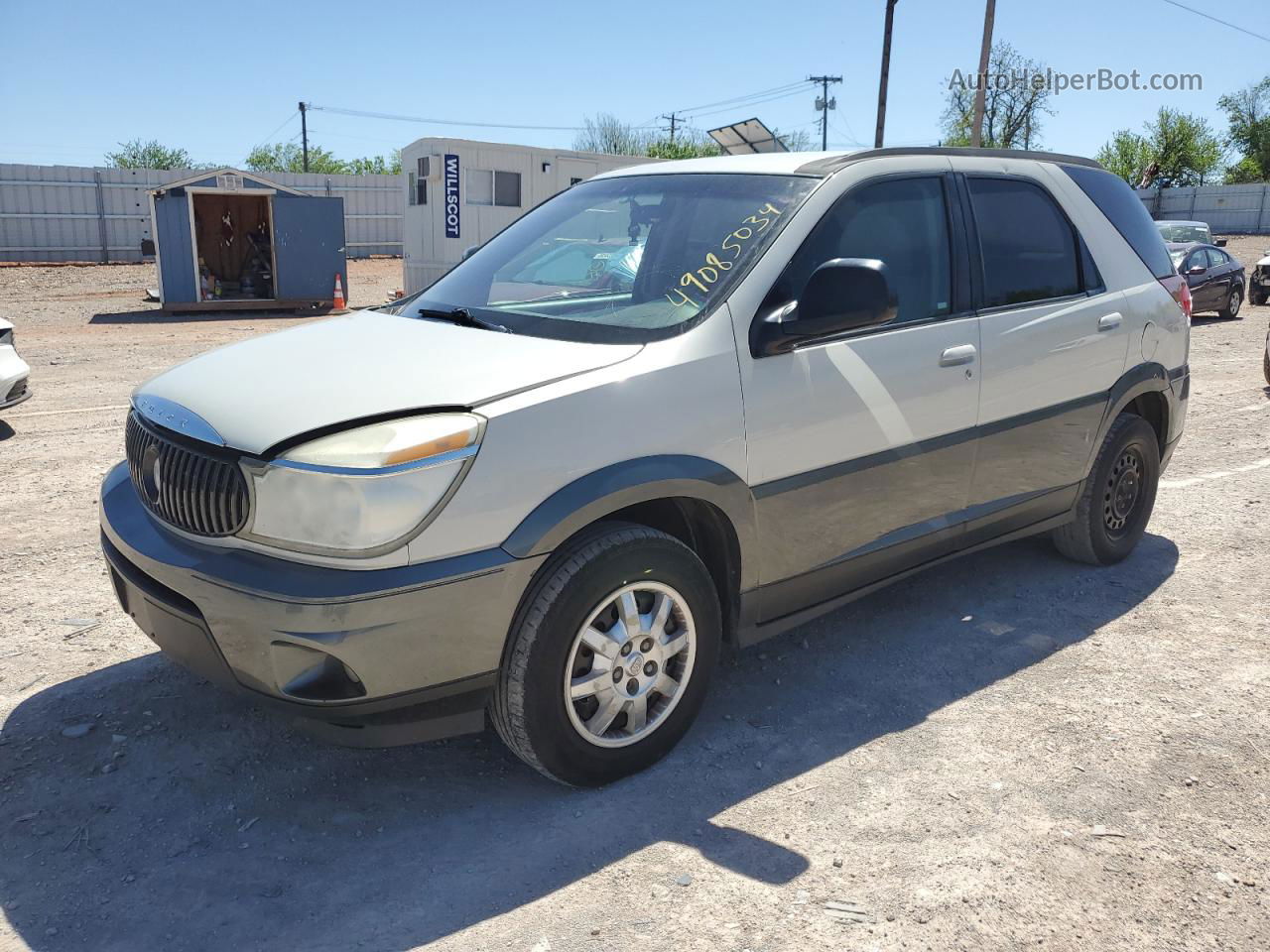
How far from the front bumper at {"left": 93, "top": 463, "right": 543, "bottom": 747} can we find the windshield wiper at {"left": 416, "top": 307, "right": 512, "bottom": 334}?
37.6 inches

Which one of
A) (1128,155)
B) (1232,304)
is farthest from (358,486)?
(1128,155)

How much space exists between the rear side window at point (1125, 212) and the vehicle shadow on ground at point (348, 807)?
81.6 inches

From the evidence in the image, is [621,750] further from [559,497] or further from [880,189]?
[880,189]

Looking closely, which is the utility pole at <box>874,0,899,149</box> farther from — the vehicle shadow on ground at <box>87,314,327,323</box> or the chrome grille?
the chrome grille

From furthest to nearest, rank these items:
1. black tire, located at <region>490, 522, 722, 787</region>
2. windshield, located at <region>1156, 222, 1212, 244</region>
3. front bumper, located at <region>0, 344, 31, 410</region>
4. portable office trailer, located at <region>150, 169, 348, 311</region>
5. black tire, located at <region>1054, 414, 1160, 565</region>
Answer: windshield, located at <region>1156, 222, 1212, 244</region>
portable office trailer, located at <region>150, 169, 348, 311</region>
front bumper, located at <region>0, 344, 31, 410</region>
black tire, located at <region>1054, 414, 1160, 565</region>
black tire, located at <region>490, 522, 722, 787</region>

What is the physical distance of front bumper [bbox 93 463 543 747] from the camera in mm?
2605

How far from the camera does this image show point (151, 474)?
3059 millimetres

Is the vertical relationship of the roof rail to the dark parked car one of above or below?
above

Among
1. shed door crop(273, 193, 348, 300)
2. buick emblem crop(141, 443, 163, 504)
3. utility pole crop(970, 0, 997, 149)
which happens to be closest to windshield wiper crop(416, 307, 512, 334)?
buick emblem crop(141, 443, 163, 504)

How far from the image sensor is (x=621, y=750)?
10.5 ft

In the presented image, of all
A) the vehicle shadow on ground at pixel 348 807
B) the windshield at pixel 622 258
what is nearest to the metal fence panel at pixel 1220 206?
the windshield at pixel 622 258

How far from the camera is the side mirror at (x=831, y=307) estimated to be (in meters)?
3.23

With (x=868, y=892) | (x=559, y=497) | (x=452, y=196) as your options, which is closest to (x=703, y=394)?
(x=559, y=497)

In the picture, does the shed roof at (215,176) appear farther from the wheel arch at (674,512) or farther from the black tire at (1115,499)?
the wheel arch at (674,512)
